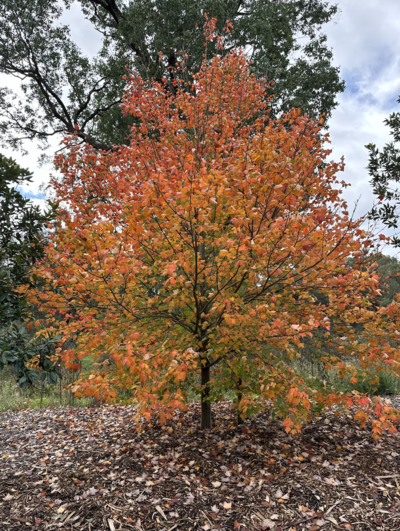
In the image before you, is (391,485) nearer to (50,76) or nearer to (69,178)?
(69,178)

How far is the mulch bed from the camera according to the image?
3.46 m

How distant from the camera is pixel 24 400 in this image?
9.53m

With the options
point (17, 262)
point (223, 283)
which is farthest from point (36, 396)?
point (223, 283)

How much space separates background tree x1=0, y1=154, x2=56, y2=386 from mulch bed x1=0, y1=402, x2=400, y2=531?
59.0 inches

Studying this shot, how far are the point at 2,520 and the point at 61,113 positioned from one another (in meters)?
14.8

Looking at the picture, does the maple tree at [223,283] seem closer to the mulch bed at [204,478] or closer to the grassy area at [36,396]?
the mulch bed at [204,478]

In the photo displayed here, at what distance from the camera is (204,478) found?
4180mm

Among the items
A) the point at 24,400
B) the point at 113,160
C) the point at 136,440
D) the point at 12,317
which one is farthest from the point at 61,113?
the point at 136,440

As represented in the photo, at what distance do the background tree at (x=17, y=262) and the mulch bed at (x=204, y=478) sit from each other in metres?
1.50

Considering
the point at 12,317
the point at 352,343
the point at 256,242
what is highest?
the point at 256,242

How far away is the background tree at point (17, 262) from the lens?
12.6 feet

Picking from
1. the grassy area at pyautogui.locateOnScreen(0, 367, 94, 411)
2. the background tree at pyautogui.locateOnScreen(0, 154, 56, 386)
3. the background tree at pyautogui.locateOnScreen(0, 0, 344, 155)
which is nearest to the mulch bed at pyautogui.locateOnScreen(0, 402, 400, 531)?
the background tree at pyautogui.locateOnScreen(0, 154, 56, 386)

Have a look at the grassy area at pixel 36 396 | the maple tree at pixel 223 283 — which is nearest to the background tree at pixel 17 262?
the maple tree at pixel 223 283

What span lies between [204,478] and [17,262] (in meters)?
3.68
